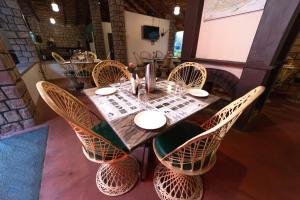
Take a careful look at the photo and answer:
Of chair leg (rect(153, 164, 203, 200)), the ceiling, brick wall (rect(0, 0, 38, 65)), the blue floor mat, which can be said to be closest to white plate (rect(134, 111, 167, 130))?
chair leg (rect(153, 164, 203, 200))

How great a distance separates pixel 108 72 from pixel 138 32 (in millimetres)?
3719

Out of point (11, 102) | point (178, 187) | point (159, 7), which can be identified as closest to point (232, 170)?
point (178, 187)

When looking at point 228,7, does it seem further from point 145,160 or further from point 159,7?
point 159,7

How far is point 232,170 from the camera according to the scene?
1.28 m

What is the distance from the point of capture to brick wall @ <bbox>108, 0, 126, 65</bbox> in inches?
145

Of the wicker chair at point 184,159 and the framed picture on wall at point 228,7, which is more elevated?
the framed picture on wall at point 228,7

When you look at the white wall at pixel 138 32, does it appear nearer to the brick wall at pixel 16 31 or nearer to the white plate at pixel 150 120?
the brick wall at pixel 16 31

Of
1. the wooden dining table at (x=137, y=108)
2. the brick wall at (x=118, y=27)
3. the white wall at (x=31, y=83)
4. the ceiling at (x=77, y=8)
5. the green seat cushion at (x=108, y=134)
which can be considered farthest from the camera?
the ceiling at (x=77, y=8)

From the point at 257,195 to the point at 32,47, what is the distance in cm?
496

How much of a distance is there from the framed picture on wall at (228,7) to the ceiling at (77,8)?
3794 mm

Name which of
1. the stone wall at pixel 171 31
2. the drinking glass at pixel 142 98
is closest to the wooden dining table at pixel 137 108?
the drinking glass at pixel 142 98

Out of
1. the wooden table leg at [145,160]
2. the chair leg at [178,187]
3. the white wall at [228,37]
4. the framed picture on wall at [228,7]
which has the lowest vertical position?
the chair leg at [178,187]

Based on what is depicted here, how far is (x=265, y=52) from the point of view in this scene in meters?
1.43

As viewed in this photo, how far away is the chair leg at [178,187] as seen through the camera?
1.03m
